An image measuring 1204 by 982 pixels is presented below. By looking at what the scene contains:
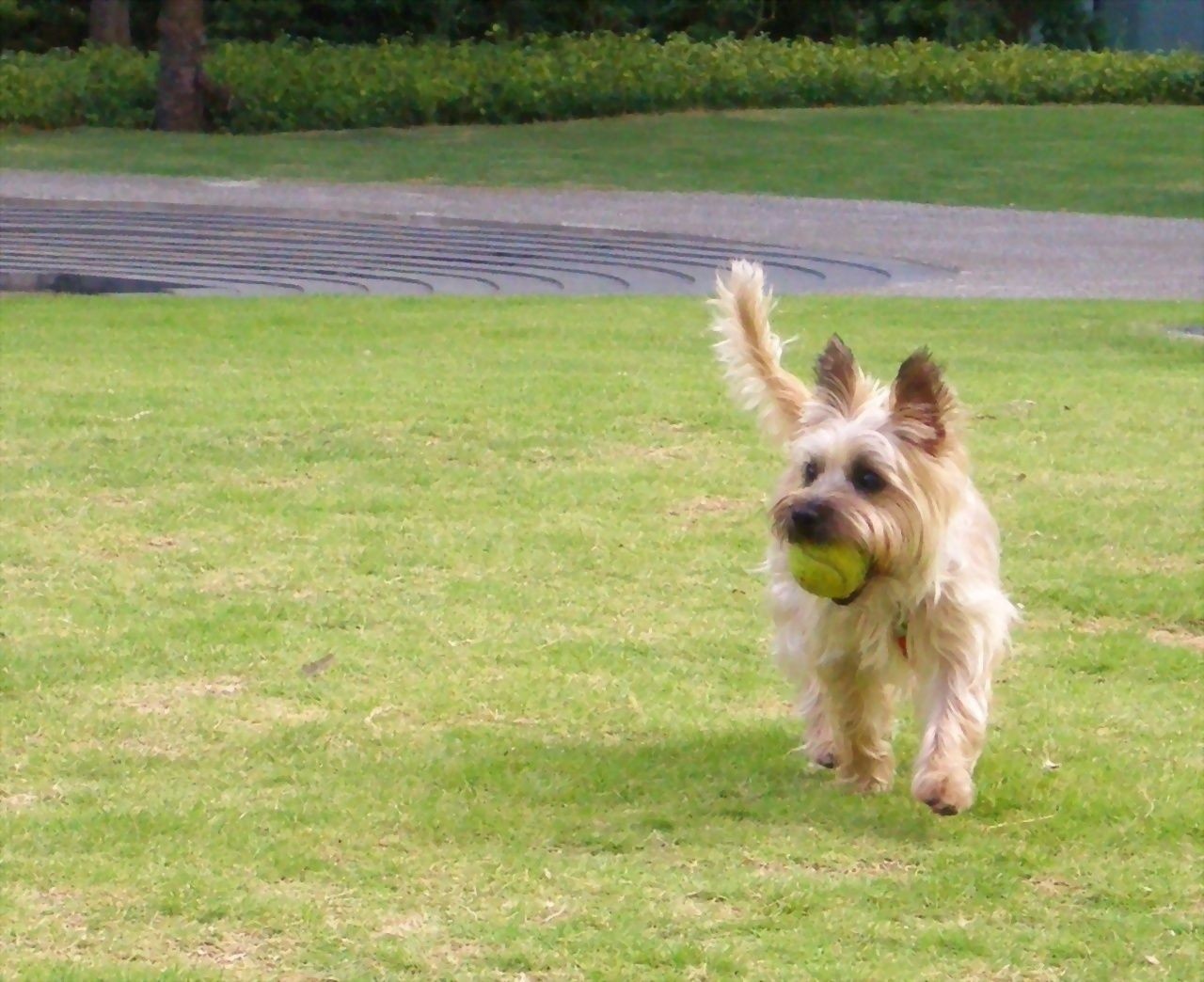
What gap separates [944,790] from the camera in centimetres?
462

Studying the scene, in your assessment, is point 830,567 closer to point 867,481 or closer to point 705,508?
point 867,481

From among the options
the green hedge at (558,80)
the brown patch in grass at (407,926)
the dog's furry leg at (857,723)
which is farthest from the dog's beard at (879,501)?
the green hedge at (558,80)

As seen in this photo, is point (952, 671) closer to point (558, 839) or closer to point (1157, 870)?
point (1157, 870)

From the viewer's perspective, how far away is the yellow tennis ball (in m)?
4.64

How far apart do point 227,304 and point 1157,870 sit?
32.4ft

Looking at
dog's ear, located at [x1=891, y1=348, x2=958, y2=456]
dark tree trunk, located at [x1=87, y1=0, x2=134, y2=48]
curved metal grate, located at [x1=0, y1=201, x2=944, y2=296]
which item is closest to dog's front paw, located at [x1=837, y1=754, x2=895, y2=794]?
dog's ear, located at [x1=891, y1=348, x2=958, y2=456]

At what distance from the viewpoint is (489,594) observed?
6719 mm

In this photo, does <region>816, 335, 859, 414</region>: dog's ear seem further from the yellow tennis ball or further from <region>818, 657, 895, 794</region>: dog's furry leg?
<region>818, 657, 895, 794</region>: dog's furry leg

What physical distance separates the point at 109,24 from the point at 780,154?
15389 mm

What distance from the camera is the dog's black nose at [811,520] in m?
4.60

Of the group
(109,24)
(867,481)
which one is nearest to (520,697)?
(867,481)

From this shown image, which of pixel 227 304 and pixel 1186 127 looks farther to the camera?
pixel 1186 127

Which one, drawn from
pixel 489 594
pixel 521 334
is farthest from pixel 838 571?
pixel 521 334

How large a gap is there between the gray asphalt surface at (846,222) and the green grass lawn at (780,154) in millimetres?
1173
